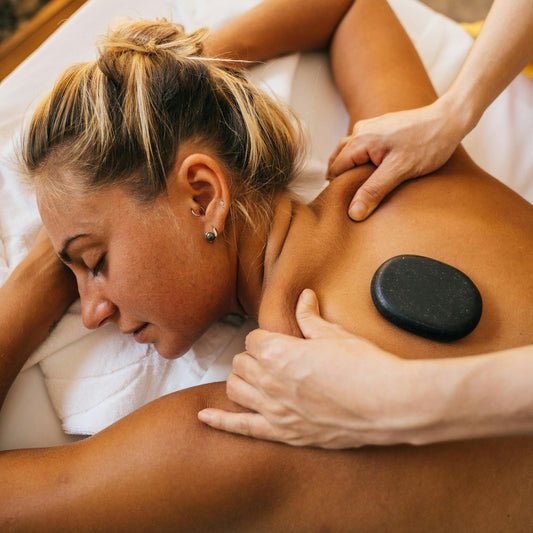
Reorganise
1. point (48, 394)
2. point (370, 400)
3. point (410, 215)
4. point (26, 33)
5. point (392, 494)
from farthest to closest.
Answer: point (26, 33)
point (48, 394)
point (410, 215)
point (392, 494)
point (370, 400)

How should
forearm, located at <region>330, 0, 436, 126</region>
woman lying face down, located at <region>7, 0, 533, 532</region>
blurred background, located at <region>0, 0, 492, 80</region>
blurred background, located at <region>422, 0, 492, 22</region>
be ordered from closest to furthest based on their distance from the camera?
woman lying face down, located at <region>7, 0, 533, 532</region> → forearm, located at <region>330, 0, 436, 126</region> → blurred background, located at <region>0, 0, 492, 80</region> → blurred background, located at <region>422, 0, 492, 22</region>

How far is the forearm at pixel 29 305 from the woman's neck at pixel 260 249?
1.19 feet

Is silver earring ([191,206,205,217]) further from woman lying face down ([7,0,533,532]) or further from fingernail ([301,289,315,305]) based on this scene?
fingernail ([301,289,315,305])

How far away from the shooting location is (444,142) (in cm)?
97

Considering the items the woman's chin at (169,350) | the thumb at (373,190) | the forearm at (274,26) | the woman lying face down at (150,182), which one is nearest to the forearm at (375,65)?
the forearm at (274,26)

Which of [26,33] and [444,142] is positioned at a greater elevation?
[26,33]

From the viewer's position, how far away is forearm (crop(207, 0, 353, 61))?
1235 millimetres

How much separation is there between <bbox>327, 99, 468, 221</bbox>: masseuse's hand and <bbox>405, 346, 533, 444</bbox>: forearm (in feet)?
1.27

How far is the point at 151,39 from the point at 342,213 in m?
0.45

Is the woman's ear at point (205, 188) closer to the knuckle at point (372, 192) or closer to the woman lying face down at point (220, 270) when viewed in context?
the woman lying face down at point (220, 270)

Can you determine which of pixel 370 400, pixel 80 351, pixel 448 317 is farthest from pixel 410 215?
pixel 80 351

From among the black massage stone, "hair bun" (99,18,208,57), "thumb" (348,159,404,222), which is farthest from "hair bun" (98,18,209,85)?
the black massage stone

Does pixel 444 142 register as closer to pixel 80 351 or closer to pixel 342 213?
pixel 342 213

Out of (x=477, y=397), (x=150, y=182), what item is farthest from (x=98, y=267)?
(x=477, y=397)
